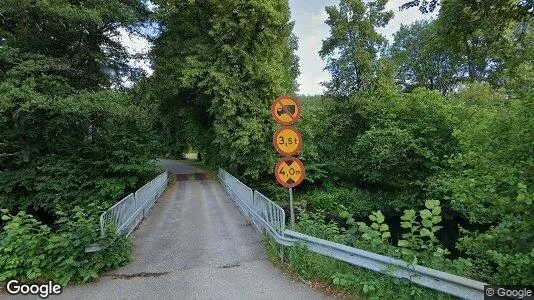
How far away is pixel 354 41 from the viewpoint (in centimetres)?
2391

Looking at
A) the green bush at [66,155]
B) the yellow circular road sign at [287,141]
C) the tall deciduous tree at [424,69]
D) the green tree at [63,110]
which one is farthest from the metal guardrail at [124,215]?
the tall deciduous tree at [424,69]

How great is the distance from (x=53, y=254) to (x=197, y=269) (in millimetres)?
2388

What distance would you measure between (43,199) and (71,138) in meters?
3.16

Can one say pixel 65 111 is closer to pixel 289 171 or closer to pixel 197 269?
pixel 197 269

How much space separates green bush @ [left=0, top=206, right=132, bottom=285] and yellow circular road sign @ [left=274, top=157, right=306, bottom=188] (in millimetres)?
3238

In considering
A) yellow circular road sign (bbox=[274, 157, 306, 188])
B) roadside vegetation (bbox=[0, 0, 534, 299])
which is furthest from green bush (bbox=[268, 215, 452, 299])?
yellow circular road sign (bbox=[274, 157, 306, 188])

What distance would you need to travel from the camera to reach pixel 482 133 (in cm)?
851

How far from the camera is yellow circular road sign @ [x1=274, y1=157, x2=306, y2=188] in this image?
6.52 meters

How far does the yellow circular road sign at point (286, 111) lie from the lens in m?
6.62

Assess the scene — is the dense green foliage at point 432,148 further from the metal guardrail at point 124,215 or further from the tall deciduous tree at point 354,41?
the metal guardrail at point 124,215

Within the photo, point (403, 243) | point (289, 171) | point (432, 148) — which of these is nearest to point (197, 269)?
point (289, 171)

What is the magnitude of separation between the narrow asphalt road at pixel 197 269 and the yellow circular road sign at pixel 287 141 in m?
2.07

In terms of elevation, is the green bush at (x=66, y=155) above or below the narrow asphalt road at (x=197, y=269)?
above

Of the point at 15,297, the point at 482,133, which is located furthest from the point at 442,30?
the point at 15,297
